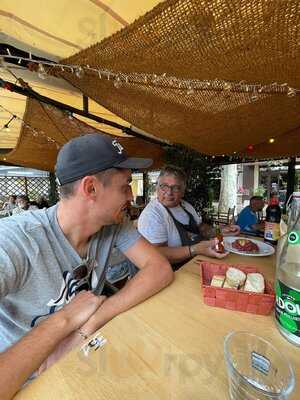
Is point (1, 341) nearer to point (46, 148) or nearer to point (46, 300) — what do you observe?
point (46, 300)

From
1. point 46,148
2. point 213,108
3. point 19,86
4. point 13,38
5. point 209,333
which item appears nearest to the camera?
point 209,333

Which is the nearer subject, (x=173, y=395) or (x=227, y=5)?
(x=173, y=395)

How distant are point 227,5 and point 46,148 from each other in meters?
3.90

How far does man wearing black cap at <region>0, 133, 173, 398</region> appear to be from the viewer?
74cm

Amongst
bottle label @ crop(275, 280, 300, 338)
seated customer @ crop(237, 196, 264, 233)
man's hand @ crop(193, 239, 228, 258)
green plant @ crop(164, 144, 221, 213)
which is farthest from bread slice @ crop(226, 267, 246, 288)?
green plant @ crop(164, 144, 221, 213)

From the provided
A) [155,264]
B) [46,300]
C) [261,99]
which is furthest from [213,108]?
[46,300]

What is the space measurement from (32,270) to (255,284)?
0.76m

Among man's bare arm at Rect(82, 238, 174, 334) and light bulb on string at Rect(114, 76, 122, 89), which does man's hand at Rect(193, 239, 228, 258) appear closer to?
man's bare arm at Rect(82, 238, 174, 334)

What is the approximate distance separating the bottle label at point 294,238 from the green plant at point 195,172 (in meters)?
2.69

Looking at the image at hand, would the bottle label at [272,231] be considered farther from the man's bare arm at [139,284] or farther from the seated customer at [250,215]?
the seated customer at [250,215]

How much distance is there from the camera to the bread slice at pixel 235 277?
0.77 meters

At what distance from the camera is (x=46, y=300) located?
0.80m

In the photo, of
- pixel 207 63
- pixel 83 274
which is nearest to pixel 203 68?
pixel 207 63

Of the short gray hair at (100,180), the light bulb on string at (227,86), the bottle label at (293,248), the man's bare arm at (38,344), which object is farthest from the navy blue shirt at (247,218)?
the man's bare arm at (38,344)
